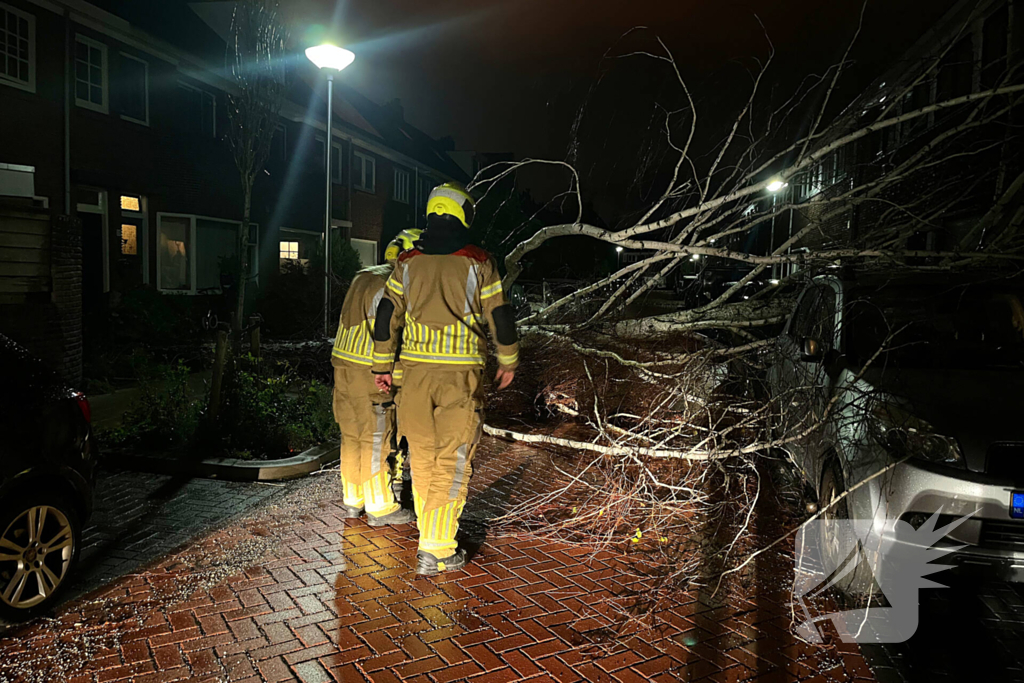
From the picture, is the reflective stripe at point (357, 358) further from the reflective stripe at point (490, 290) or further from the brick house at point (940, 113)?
the brick house at point (940, 113)

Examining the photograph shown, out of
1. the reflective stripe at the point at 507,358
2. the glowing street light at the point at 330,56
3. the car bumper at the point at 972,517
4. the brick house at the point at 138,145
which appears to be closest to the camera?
the car bumper at the point at 972,517

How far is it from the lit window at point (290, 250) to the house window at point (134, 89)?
759 cm

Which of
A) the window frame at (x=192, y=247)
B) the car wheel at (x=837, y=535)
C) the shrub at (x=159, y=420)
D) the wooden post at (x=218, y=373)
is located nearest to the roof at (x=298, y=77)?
the window frame at (x=192, y=247)

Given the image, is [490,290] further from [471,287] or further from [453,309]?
[453,309]

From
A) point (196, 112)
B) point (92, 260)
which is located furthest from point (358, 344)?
point (196, 112)

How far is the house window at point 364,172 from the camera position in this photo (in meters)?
25.5

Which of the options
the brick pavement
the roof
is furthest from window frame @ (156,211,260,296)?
the brick pavement

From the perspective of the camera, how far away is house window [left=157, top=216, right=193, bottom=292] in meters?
15.8

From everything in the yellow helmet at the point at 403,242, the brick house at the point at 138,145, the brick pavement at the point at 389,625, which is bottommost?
the brick pavement at the point at 389,625

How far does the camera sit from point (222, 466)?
19.8 ft

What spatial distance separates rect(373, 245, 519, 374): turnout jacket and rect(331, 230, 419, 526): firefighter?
19.1 inches

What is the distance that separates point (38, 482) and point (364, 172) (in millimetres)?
23951

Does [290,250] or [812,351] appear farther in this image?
[290,250]

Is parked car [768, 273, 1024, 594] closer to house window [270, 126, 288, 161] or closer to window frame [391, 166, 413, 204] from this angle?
house window [270, 126, 288, 161]
